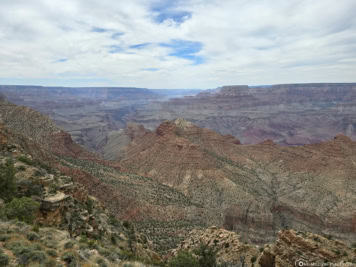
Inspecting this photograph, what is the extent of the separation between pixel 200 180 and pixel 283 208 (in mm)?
23356

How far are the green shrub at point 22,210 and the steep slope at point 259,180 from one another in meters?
40.9

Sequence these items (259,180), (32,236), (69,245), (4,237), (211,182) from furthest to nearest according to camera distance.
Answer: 1. (259,180)
2. (211,182)
3. (69,245)
4. (32,236)
5. (4,237)

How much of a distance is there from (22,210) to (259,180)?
7532 centimetres

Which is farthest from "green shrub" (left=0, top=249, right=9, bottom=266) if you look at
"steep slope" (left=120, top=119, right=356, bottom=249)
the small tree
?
"steep slope" (left=120, top=119, right=356, bottom=249)

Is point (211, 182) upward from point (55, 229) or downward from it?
downward

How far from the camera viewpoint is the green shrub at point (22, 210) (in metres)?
17.8

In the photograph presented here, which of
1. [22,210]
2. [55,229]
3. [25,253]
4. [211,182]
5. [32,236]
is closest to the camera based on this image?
[25,253]

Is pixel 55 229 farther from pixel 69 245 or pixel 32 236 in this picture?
pixel 69 245

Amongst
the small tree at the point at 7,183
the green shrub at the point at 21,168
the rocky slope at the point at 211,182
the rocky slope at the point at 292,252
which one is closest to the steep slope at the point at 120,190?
the rocky slope at the point at 211,182

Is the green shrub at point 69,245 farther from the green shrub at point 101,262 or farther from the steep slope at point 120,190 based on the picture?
the steep slope at point 120,190

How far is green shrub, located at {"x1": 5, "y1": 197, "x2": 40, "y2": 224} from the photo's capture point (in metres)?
17.8

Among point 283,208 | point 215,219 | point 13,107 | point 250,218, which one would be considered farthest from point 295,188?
point 13,107

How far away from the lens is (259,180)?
8256 cm

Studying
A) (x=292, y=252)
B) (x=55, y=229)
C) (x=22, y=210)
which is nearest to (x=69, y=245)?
(x=55, y=229)
